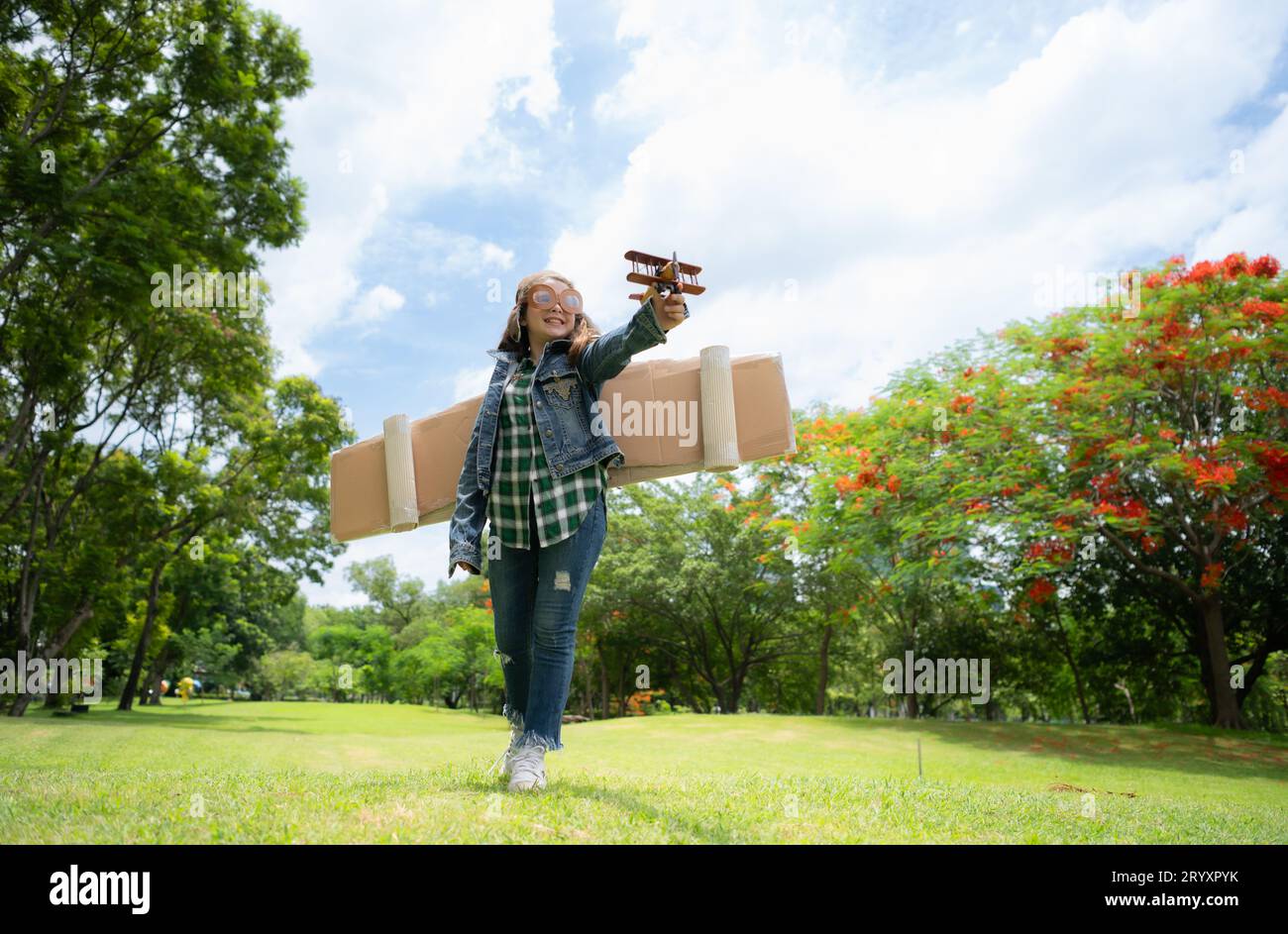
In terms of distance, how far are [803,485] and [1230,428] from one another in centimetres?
1042

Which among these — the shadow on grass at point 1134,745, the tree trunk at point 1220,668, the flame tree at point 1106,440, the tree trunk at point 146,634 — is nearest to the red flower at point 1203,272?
the flame tree at point 1106,440

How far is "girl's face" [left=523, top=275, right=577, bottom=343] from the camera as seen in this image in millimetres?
3941

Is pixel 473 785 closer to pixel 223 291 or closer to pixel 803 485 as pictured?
pixel 223 291

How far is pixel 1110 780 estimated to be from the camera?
10414mm

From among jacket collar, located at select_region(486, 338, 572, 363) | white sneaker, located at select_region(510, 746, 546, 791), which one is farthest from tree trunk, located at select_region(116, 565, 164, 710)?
white sneaker, located at select_region(510, 746, 546, 791)

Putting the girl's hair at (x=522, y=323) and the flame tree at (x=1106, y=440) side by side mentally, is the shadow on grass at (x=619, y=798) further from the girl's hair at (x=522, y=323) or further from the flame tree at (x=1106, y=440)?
the flame tree at (x=1106, y=440)

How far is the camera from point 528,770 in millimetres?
3521

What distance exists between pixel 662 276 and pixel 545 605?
4.88ft

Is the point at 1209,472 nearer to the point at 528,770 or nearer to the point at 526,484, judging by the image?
the point at 526,484

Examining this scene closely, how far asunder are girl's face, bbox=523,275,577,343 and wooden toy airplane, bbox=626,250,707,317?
67 cm

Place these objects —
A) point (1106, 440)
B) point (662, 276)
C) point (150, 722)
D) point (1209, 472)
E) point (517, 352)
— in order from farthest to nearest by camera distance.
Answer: point (150, 722) → point (1106, 440) → point (1209, 472) → point (517, 352) → point (662, 276)

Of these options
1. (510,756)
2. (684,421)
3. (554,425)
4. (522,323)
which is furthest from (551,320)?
(510,756)
